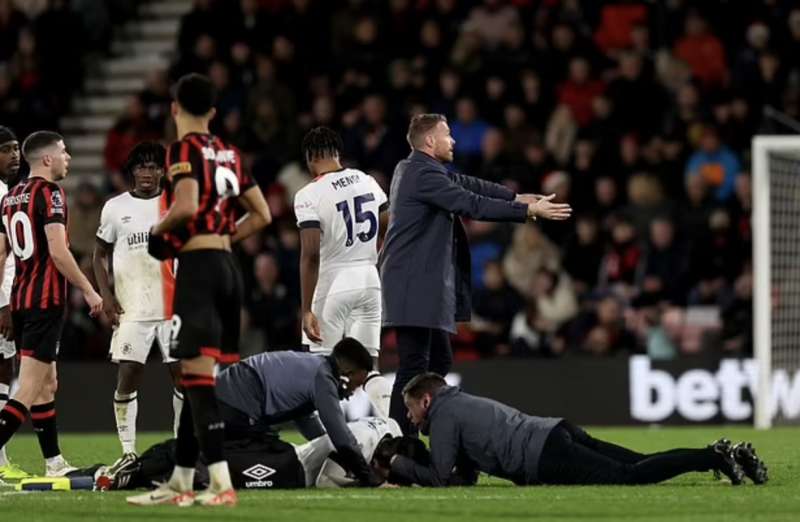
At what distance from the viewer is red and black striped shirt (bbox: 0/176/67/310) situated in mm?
10250

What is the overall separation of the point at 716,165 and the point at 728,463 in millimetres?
A: 8821

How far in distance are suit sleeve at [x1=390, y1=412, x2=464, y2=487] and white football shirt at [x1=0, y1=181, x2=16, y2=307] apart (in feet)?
9.85

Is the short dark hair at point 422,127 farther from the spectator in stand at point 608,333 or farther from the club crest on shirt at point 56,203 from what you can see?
the spectator in stand at point 608,333

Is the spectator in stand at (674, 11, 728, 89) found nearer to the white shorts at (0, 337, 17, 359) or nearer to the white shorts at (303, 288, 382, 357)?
the white shorts at (303, 288, 382, 357)

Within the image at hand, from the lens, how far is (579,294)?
17688 mm

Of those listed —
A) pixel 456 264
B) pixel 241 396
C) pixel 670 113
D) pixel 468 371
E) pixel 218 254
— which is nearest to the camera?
pixel 218 254

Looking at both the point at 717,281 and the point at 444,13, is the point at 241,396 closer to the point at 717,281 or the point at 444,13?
the point at 717,281

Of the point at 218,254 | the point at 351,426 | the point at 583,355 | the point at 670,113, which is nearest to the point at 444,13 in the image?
the point at 670,113

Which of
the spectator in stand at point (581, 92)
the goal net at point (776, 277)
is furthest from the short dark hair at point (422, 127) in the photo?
the spectator in stand at point (581, 92)

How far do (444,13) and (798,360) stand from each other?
18.8 ft

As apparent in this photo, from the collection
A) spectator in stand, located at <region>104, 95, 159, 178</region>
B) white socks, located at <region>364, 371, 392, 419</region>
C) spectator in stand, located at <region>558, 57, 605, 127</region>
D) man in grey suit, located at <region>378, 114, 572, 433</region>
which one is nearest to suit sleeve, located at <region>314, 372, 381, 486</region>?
man in grey suit, located at <region>378, 114, 572, 433</region>

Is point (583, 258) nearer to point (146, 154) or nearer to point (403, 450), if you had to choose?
point (146, 154)

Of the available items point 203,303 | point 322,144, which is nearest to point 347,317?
point 322,144

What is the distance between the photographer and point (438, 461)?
938 cm
